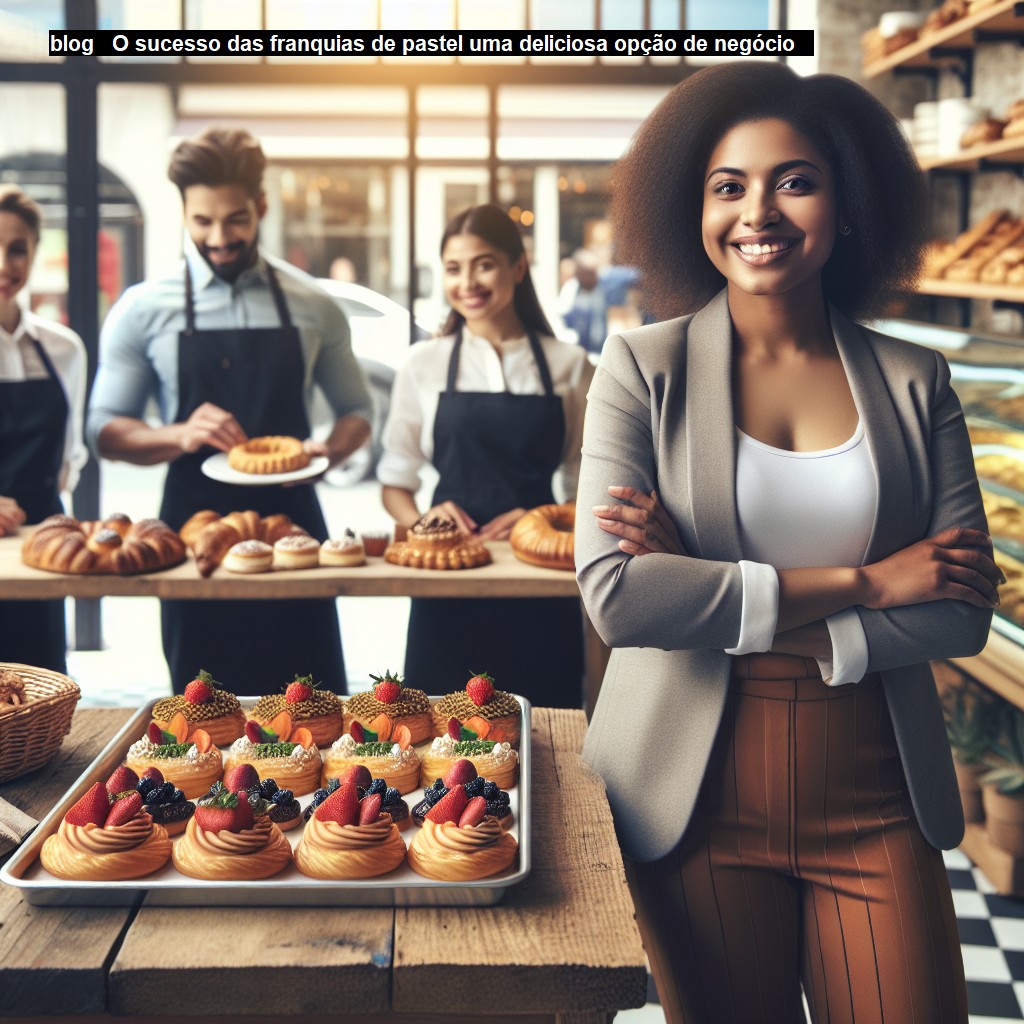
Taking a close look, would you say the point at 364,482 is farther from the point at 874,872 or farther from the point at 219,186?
the point at 874,872

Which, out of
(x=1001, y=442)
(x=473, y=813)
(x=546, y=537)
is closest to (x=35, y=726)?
(x=473, y=813)

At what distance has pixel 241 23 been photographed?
541cm

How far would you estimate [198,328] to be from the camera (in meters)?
3.91

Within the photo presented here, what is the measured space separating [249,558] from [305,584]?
169mm

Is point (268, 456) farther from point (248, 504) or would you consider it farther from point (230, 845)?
point (230, 845)

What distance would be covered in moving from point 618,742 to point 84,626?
4343 millimetres

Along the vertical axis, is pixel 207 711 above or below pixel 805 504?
below

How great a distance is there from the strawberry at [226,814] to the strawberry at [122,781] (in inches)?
5.4

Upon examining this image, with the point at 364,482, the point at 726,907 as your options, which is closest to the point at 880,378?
the point at 726,907

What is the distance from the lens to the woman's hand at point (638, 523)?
1.69 meters

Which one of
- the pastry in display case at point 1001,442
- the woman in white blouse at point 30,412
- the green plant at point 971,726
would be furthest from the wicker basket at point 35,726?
the green plant at point 971,726

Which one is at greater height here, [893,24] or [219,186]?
[893,24]

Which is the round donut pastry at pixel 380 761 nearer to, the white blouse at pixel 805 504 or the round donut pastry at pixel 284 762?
the round donut pastry at pixel 284 762

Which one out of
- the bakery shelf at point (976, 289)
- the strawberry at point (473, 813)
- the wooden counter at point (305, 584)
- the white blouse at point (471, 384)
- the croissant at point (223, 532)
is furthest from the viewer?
the bakery shelf at point (976, 289)
